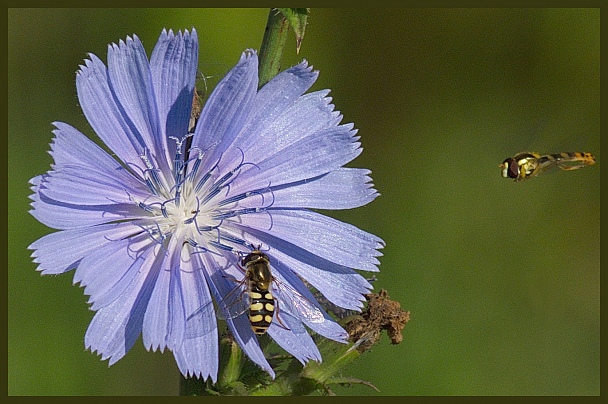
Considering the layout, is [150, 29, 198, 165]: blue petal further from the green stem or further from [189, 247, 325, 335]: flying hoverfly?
[189, 247, 325, 335]: flying hoverfly


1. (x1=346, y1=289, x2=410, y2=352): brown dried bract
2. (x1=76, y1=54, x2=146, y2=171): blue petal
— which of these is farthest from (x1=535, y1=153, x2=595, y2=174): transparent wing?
(x1=76, y1=54, x2=146, y2=171): blue petal

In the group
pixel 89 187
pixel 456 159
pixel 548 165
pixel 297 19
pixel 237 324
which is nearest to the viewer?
pixel 297 19

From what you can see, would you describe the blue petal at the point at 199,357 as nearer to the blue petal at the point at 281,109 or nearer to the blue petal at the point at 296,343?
the blue petal at the point at 296,343

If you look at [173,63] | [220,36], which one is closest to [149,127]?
[173,63]

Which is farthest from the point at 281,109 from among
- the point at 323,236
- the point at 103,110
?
the point at 103,110

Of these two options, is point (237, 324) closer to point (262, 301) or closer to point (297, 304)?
point (262, 301)

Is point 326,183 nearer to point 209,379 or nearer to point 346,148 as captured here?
point 346,148
